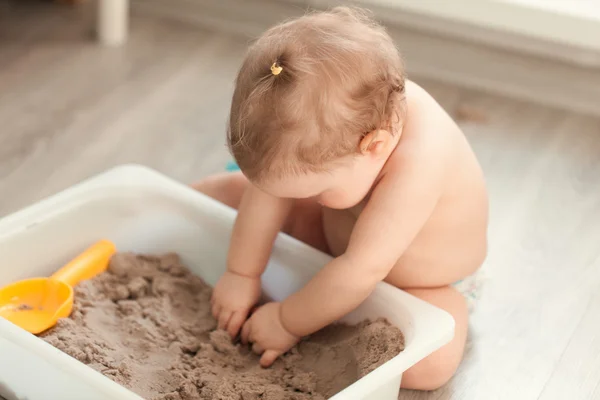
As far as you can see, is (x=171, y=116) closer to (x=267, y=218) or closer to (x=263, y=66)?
(x=267, y=218)

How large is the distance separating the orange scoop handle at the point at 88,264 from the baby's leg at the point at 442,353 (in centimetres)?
37

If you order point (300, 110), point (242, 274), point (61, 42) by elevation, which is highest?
point (300, 110)

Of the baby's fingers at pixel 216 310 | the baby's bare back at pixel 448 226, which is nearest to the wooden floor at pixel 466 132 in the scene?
the baby's bare back at pixel 448 226

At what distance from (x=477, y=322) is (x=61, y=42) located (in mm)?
1055

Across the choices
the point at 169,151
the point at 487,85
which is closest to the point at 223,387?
the point at 169,151

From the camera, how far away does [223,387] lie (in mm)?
879

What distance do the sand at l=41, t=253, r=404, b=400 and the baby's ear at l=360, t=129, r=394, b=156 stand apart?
197 mm

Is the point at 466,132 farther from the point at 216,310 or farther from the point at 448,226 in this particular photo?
the point at 216,310

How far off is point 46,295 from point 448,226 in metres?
0.47

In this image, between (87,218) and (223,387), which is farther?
(87,218)

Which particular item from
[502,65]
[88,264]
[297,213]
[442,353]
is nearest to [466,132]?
[502,65]

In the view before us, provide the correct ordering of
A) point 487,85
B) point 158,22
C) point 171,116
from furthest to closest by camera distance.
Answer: point 158,22
point 487,85
point 171,116

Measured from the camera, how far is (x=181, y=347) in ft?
3.15

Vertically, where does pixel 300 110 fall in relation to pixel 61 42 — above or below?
above
